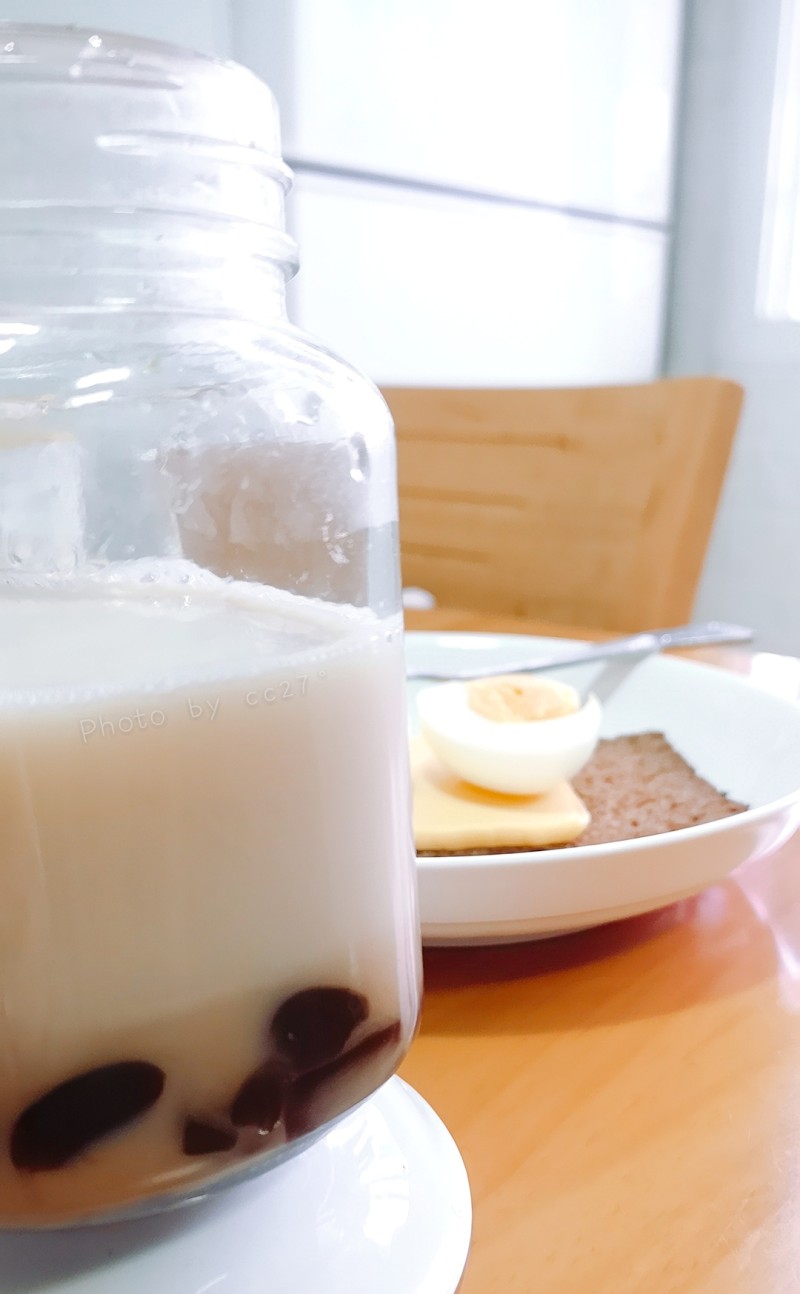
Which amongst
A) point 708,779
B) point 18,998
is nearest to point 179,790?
point 18,998

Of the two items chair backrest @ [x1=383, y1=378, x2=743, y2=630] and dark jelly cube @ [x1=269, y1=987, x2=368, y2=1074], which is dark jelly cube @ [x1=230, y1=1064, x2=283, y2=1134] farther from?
chair backrest @ [x1=383, y1=378, x2=743, y2=630]

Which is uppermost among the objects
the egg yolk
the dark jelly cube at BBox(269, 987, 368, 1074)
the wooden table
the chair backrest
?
the dark jelly cube at BBox(269, 987, 368, 1074)

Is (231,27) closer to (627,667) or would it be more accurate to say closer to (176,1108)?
(627,667)

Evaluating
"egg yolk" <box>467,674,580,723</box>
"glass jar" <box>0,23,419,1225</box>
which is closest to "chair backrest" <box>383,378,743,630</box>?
"egg yolk" <box>467,674,580,723</box>

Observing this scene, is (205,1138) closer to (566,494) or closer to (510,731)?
(510,731)

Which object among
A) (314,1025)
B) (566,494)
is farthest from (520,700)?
(566,494)

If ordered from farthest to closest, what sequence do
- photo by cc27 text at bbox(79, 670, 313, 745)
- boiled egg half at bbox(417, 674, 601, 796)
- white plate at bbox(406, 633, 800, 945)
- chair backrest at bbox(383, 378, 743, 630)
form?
chair backrest at bbox(383, 378, 743, 630), boiled egg half at bbox(417, 674, 601, 796), white plate at bbox(406, 633, 800, 945), photo by cc27 text at bbox(79, 670, 313, 745)
